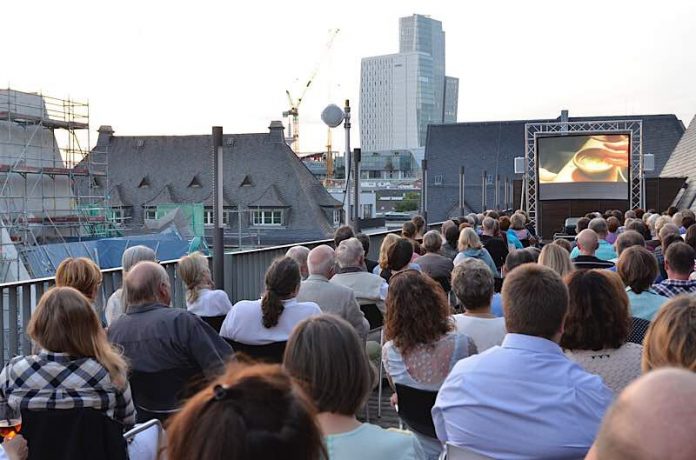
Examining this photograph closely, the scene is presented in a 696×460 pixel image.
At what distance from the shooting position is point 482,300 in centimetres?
411

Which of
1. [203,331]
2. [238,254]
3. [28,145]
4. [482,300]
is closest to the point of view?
[203,331]

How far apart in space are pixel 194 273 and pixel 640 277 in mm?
2739

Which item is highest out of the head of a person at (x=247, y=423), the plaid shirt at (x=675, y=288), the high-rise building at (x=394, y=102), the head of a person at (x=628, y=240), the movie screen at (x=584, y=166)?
the high-rise building at (x=394, y=102)

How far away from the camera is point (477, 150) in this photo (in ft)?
199

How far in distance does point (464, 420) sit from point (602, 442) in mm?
1722

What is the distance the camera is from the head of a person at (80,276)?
4.36 meters

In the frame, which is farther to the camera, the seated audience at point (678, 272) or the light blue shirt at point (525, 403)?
the seated audience at point (678, 272)

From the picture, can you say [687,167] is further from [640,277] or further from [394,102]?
[394,102]

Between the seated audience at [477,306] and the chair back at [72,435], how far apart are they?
181 centimetres

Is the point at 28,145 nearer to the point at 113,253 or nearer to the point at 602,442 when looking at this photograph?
the point at 113,253

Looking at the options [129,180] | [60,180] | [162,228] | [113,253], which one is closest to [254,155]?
[129,180]

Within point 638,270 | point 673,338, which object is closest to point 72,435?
point 673,338

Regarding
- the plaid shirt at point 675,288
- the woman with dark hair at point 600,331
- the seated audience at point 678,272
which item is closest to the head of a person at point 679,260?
the seated audience at point 678,272

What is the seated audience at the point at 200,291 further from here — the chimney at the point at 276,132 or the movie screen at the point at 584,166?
the chimney at the point at 276,132
